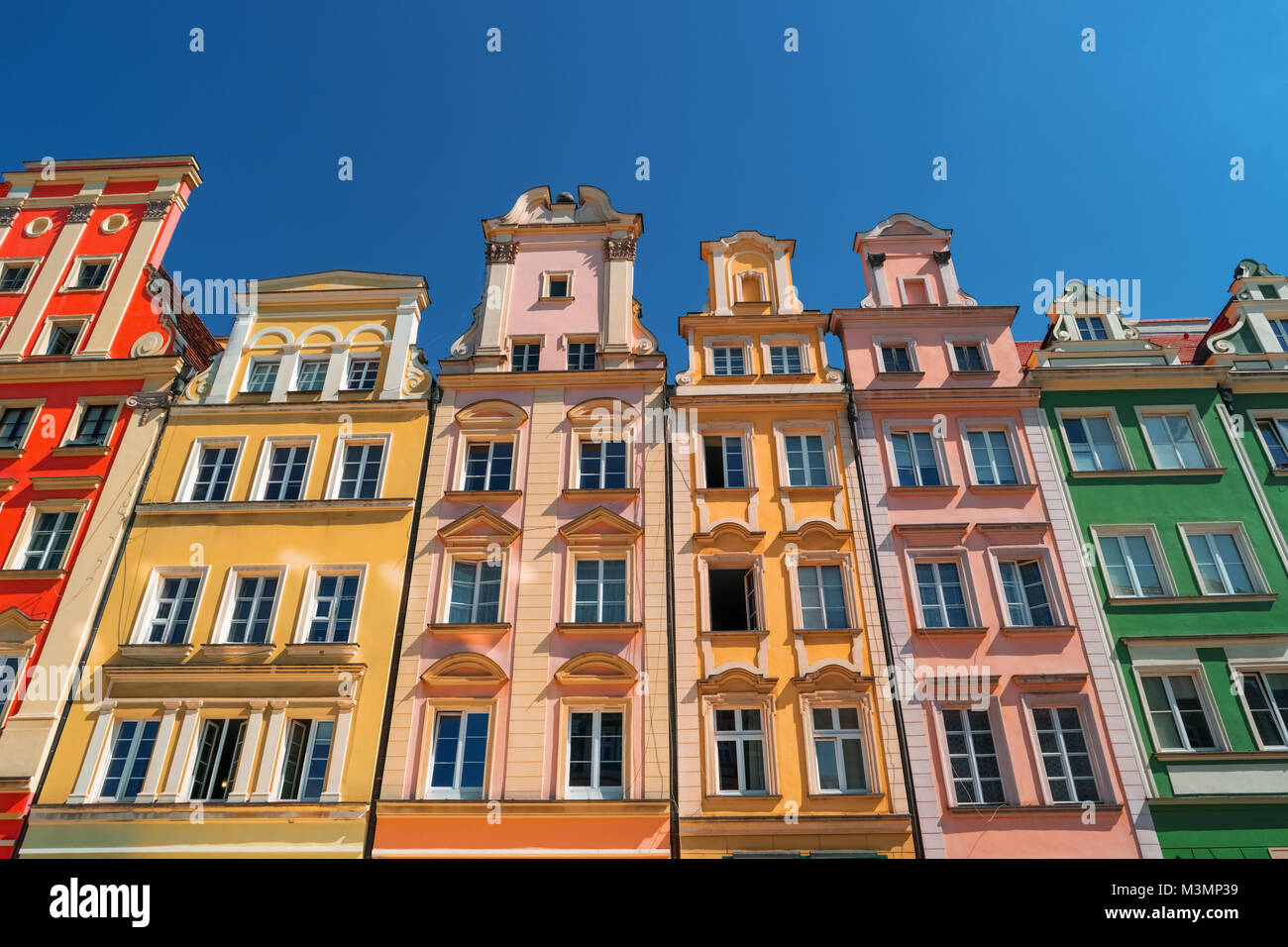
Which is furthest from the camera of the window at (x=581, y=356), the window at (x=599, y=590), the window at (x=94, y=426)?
the window at (x=581, y=356)

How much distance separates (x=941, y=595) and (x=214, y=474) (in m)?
20.7

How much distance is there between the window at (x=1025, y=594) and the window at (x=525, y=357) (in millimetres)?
15018

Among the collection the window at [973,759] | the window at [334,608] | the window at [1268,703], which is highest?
the window at [334,608]

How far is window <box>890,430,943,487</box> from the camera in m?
26.6

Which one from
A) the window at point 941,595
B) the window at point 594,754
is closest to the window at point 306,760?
the window at point 594,754

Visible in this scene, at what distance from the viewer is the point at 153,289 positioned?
32.2 m

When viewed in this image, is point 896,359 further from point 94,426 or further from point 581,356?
point 94,426

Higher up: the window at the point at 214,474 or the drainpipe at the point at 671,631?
the window at the point at 214,474

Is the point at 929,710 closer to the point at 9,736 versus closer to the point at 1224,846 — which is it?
the point at 1224,846

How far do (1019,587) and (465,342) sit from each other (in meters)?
18.2

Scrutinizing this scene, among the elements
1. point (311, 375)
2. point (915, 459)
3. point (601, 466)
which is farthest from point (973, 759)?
point (311, 375)

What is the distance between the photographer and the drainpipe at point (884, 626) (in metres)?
20.8

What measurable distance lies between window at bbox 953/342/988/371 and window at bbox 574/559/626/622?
12601mm

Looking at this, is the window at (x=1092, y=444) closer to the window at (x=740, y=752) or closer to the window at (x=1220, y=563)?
the window at (x=1220, y=563)
